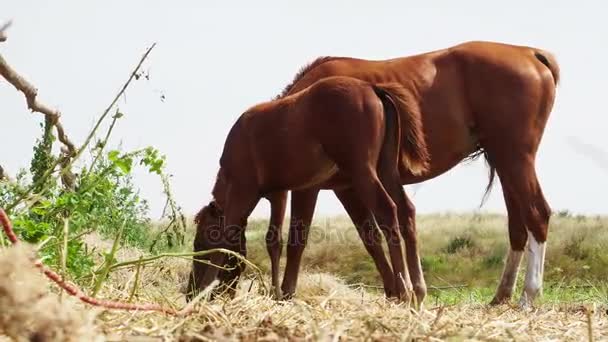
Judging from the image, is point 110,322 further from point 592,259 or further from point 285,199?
point 592,259

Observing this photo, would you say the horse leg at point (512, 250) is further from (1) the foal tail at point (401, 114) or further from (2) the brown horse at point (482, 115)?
(1) the foal tail at point (401, 114)

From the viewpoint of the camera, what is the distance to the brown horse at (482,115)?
5.92 metres

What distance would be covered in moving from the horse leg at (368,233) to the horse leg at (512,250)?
1.05 m

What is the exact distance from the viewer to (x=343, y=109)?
4.54 metres

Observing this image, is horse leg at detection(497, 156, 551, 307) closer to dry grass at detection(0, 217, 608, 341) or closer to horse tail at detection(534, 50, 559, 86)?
horse tail at detection(534, 50, 559, 86)

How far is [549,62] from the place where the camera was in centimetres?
655

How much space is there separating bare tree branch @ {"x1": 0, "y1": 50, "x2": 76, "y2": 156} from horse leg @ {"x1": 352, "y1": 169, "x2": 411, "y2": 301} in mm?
1855

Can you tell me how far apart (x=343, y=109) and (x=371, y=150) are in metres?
0.25

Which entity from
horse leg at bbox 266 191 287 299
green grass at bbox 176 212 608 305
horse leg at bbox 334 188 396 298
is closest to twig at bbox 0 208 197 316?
horse leg at bbox 334 188 396 298

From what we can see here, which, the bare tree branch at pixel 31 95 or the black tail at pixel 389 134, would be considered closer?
the black tail at pixel 389 134

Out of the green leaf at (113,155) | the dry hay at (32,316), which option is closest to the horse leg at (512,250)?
the green leaf at (113,155)

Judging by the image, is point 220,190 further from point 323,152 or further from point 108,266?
point 108,266

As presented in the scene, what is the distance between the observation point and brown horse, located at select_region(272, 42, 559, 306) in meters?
→ 5.92

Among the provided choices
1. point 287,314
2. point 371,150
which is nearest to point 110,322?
point 287,314
